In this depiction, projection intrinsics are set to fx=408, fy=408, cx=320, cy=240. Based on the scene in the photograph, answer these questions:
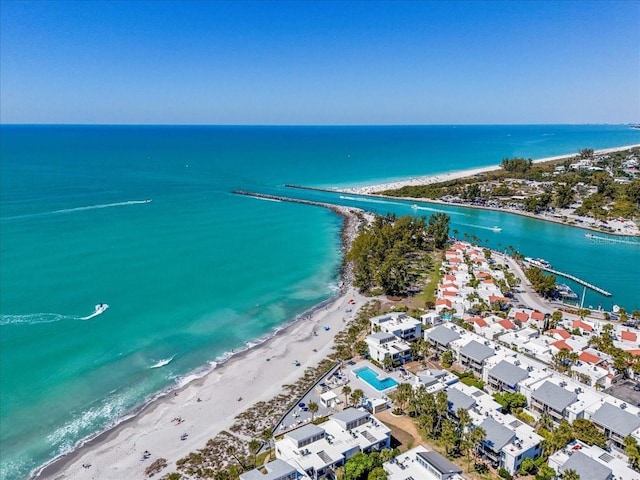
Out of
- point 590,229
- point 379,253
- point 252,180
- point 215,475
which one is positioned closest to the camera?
point 215,475

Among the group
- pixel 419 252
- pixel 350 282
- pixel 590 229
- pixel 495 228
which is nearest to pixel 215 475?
pixel 350 282

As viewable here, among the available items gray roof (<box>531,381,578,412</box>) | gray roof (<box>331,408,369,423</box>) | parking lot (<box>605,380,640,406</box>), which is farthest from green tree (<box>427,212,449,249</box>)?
gray roof (<box>331,408,369,423</box>)

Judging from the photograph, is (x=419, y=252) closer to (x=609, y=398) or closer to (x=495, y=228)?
(x=495, y=228)

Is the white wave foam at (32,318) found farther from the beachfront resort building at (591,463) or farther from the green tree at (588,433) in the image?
the green tree at (588,433)

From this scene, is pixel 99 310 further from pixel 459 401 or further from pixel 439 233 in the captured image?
pixel 439 233

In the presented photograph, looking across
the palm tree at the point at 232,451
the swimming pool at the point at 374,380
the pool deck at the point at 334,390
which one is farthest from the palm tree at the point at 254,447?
the swimming pool at the point at 374,380

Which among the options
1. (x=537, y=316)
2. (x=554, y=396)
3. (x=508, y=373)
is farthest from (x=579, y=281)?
(x=554, y=396)
